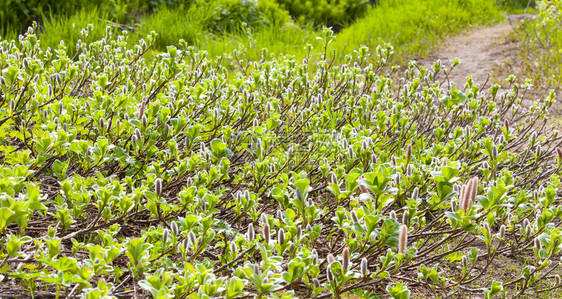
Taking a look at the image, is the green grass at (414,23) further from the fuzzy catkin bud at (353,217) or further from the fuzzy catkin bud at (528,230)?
the fuzzy catkin bud at (353,217)

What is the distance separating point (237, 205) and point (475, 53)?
7.02m

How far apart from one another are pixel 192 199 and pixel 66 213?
1.61 feet

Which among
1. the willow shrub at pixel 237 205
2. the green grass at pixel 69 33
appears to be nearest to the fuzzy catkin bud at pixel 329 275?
the willow shrub at pixel 237 205

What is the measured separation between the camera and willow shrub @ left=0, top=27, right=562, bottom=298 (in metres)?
1.81

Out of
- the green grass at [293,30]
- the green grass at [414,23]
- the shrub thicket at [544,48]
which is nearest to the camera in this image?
the shrub thicket at [544,48]

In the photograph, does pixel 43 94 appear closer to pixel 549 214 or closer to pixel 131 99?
pixel 131 99

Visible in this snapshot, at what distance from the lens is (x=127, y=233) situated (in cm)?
273

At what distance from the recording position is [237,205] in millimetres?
2211

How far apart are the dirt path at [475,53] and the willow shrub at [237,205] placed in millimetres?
3214

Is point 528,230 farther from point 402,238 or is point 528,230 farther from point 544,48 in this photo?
point 544,48

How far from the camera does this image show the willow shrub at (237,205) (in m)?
1.81

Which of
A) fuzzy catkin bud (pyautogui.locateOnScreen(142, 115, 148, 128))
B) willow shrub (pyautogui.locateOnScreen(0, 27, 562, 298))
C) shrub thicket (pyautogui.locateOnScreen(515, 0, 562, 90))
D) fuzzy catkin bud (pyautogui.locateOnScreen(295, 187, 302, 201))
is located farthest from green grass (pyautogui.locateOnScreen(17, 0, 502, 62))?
fuzzy catkin bud (pyautogui.locateOnScreen(295, 187, 302, 201))

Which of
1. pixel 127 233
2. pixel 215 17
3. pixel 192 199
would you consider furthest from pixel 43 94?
pixel 215 17

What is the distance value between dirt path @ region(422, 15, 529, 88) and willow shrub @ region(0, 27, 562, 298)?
3214mm
